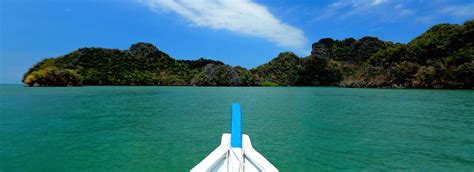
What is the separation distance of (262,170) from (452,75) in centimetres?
8285

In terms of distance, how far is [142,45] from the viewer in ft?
494

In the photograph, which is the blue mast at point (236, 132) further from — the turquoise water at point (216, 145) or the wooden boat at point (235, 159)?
the turquoise water at point (216, 145)

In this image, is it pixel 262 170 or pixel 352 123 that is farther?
pixel 352 123

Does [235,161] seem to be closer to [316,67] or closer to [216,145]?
[216,145]

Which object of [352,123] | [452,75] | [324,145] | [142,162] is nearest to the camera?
[142,162]

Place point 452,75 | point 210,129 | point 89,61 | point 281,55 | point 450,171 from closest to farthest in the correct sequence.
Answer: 1. point 450,171
2. point 210,129
3. point 452,75
4. point 89,61
5. point 281,55

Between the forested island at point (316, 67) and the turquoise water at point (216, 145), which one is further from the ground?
the forested island at point (316, 67)

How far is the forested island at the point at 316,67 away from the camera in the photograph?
69.6m

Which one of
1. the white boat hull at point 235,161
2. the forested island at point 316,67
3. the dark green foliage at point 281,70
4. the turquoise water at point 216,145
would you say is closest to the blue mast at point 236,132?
the white boat hull at point 235,161

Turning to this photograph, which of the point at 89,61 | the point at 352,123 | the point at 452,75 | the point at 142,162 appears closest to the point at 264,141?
the point at 142,162

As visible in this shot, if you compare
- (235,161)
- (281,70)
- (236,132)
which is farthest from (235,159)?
(281,70)

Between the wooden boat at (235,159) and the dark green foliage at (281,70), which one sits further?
the dark green foliage at (281,70)

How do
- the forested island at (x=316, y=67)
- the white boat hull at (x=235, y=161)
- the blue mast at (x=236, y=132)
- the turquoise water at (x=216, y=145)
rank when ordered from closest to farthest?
the white boat hull at (x=235, y=161) → the blue mast at (x=236, y=132) → the turquoise water at (x=216, y=145) → the forested island at (x=316, y=67)

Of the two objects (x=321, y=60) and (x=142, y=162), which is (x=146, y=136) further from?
(x=321, y=60)
